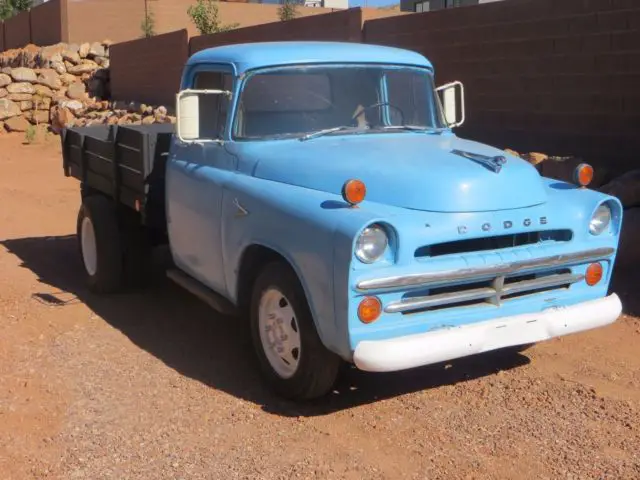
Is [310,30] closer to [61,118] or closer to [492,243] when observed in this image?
[61,118]

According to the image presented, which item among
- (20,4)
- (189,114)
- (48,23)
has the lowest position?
(189,114)

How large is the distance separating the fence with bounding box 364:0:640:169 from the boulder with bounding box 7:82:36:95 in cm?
1541

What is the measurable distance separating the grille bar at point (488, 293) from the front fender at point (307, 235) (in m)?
0.29

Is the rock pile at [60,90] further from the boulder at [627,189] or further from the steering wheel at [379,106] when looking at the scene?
the steering wheel at [379,106]

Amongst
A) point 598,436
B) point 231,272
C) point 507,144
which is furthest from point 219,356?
point 507,144

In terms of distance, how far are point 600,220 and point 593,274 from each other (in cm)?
31

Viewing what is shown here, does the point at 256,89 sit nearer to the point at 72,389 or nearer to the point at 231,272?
the point at 231,272

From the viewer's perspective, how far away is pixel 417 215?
4496 millimetres

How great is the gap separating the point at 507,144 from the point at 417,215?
627 cm

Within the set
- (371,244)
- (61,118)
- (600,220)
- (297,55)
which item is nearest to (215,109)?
(297,55)

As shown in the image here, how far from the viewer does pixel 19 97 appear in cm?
2405

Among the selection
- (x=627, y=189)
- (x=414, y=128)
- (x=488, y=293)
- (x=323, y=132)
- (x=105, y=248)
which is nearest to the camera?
(x=488, y=293)

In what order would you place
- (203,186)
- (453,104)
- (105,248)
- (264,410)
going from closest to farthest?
(264,410) < (203,186) < (453,104) < (105,248)

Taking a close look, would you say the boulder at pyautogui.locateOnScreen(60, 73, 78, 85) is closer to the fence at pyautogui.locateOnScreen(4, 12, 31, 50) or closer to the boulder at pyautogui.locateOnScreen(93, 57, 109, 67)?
the boulder at pyautogui.locateOnScreen(93, 57, 109, 67)
